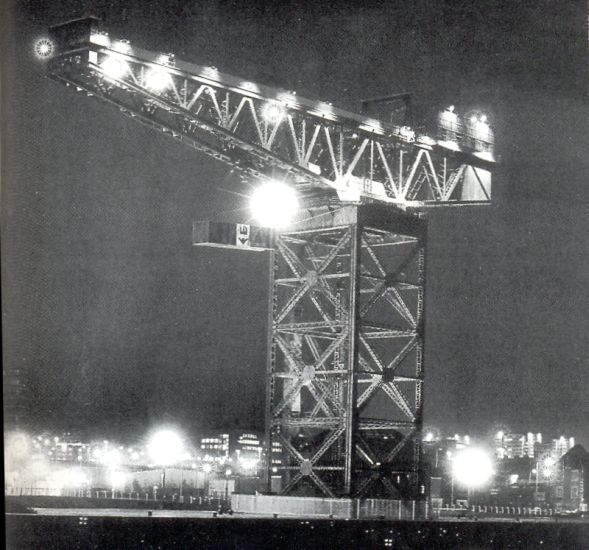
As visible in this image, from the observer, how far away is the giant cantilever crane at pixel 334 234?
4278 cm

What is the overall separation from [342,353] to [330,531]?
8.68 meters

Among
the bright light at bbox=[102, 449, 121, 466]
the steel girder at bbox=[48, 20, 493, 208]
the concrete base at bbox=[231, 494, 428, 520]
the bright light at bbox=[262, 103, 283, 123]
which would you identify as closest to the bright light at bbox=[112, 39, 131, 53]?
the steel girder at bbox=[48, 20, 493, 208]

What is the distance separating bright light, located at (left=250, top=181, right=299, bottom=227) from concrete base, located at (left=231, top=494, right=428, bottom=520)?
11720mm

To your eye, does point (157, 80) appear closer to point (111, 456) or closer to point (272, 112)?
point (272, 112)

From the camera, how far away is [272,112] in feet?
142

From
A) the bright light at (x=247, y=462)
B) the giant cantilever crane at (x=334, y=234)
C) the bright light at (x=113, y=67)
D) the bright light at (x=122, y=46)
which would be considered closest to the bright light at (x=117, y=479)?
the bright light at (x=247, y=462)

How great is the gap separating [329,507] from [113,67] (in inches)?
761

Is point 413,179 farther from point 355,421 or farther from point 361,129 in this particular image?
point 355,421

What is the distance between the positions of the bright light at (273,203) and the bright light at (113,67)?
27.6 feet

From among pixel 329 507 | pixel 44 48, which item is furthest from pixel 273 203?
pixel 329 507

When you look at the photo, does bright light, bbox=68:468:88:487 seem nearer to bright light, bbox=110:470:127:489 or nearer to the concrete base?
bright light, bbox=110:470:127:489

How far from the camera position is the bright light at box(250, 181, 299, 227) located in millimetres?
44594

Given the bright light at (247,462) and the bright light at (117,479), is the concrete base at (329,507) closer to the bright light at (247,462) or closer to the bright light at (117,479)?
the bright light at (247,462)

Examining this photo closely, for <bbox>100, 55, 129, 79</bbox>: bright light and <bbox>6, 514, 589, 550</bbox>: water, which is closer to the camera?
<bbox>6, 514, 589, 550</bbox>: water
